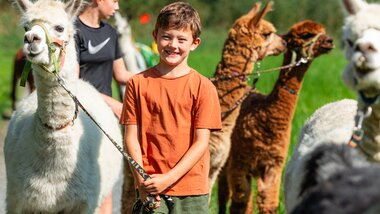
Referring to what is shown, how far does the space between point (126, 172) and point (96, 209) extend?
3.18ft

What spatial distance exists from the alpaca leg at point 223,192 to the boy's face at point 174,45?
305cm

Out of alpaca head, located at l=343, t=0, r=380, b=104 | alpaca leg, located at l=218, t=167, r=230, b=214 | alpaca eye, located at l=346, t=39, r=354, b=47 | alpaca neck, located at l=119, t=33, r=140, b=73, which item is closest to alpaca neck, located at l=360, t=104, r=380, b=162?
alpaca head, located at l=343, t=0, r=380, b=104

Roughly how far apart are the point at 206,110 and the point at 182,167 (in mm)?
331

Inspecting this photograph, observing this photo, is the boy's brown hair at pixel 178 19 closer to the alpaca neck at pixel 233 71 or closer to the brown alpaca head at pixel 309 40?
the alpaca neck at pixel 233 71

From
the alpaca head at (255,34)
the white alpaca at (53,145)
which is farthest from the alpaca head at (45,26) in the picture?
the alpaca head at (255,34)

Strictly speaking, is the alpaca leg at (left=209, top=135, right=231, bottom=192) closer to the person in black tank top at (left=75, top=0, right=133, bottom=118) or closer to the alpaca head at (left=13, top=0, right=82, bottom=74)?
the person in black tank top at (left=75, top=0, right=133, bottom=118)

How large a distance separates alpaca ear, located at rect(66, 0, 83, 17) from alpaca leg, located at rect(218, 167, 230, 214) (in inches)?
105

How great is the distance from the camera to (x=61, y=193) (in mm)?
4789

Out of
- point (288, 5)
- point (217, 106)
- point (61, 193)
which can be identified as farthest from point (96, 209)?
point (288, 5)

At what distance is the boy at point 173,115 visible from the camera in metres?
4.20

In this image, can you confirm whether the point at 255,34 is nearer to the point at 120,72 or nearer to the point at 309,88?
the point at 120,72

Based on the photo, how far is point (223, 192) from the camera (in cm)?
721

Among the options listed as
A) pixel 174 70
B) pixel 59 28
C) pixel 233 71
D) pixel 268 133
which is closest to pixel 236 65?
pixel 233 71

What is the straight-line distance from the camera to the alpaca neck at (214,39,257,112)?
6234 mm
